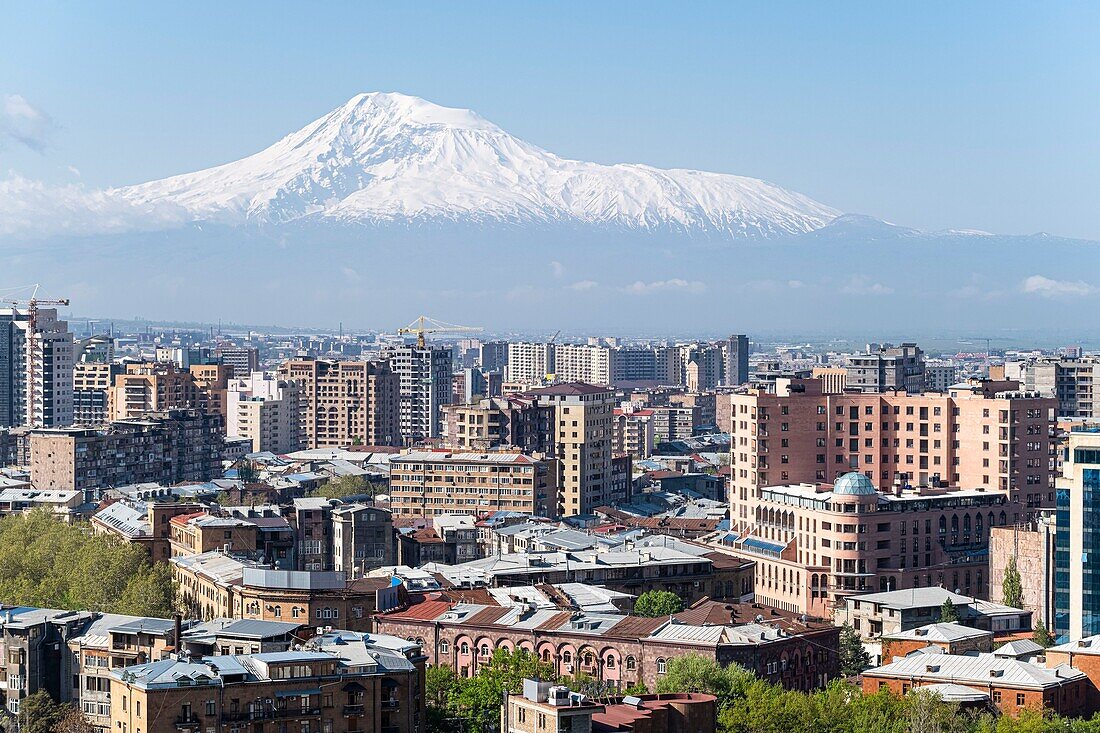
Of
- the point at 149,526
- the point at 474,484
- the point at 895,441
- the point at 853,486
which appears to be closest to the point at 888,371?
the point at 895,441

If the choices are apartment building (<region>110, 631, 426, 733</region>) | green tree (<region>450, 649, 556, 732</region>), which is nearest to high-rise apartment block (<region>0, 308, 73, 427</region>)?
green tree (<region>450, 649, 556, 732</region>)

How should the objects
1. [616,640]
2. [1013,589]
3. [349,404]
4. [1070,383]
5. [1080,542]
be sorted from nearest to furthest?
1. [616,640]
2. [1080,542]
3. [1013,589]
4. [1070,383]
5. [349,404]

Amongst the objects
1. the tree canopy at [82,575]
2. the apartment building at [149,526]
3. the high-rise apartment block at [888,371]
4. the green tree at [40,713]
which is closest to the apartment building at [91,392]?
the high-rise apartment block at [888,371]

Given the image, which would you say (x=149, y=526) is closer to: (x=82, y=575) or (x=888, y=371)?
(x=82, y=575)

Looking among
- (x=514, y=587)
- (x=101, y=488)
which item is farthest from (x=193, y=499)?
(x=514, y=587)

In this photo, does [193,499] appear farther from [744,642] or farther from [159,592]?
[744,642]

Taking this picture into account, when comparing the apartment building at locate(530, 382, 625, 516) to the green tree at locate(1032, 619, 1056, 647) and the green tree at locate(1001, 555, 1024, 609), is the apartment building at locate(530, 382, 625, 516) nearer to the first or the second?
the green tree at locate(1001, 555, 1024, 609)
